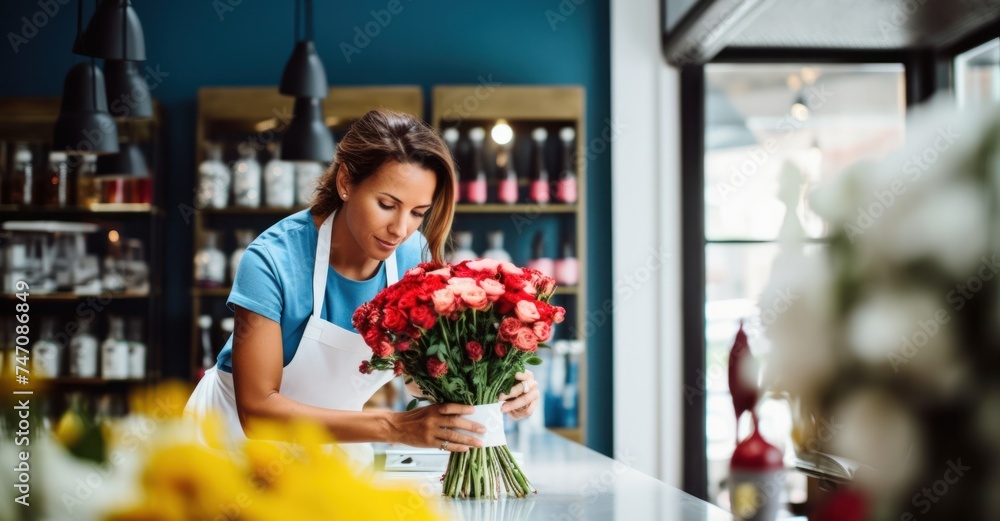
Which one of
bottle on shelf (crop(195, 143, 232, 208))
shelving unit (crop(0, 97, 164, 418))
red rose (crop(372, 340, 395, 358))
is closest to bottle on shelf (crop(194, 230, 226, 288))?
bottle on shelf (crop(195, 143, 232, 208))

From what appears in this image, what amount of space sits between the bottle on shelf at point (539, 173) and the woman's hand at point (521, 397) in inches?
94.0

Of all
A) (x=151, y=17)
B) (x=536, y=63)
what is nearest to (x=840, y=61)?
(x=536, y=63)

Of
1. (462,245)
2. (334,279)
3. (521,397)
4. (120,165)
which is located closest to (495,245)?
(462,245)

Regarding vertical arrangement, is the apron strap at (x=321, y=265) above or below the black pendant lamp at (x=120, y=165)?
below

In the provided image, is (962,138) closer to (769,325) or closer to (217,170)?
(769,325)

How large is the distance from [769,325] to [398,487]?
0.58 ft

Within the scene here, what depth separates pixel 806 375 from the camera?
0.79ft

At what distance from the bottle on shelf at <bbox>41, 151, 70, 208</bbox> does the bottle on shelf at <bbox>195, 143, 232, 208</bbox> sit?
589 millimetres

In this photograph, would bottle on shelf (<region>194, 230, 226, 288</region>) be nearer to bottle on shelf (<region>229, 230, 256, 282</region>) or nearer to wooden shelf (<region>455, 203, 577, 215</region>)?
bottle on shelf (<region>229, 230, 256, 282</region>)

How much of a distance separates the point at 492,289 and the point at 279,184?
2.69 m

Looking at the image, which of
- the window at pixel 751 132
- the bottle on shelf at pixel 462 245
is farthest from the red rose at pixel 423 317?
the window at pixel 751 132

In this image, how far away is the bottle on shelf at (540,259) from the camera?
3.90 meters
